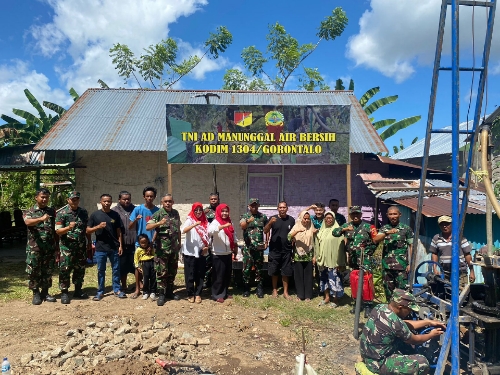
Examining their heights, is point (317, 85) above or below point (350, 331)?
above

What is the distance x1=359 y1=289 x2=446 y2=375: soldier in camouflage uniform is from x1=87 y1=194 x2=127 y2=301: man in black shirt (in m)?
4.34

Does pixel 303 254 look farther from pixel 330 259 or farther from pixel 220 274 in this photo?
pixel 220 274

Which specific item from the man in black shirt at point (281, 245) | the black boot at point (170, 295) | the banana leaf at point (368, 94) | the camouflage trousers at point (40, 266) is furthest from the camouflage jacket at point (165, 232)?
the banana leaf at point (368, 94)

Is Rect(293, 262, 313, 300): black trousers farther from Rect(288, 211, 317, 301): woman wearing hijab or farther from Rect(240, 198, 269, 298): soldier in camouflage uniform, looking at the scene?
Rect(240, 198, 269, 298): soldier in camouflage uniform

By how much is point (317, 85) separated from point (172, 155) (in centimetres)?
1674

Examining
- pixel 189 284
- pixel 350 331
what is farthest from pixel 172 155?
pixel 350 331

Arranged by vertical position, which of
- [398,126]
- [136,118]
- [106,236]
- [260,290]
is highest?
[398,126]

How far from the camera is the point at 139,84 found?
2444cm

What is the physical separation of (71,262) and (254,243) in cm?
295

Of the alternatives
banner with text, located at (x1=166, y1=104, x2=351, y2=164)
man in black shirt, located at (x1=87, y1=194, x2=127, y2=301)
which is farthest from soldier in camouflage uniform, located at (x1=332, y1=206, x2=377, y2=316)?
man in black shirt, located at (x1=87, y1=194, x2=127, y2=301)

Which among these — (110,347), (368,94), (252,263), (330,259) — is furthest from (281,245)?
(368,94)

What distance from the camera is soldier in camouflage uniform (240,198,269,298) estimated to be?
6.52 m

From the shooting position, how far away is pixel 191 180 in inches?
384

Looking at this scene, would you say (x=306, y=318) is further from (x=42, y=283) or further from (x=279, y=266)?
(x=42, y=283)
